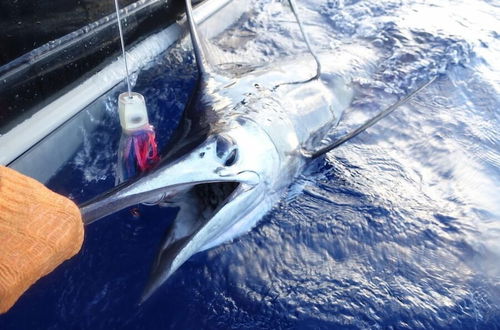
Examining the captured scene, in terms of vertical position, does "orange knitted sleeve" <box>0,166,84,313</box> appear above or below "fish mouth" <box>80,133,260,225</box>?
above

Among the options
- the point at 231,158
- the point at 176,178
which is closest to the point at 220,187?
the point at 231,158

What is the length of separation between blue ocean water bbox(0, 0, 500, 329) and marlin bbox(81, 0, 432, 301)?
Answer: 5.5 inches

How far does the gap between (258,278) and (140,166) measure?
58 centimetres

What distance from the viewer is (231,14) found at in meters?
3.57

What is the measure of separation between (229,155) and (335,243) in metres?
0.57

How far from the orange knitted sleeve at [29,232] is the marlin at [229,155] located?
0.46 feet

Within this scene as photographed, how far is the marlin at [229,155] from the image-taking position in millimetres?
1422

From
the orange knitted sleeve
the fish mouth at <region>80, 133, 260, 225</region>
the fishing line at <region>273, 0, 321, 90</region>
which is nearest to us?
the orange knitted sleeve

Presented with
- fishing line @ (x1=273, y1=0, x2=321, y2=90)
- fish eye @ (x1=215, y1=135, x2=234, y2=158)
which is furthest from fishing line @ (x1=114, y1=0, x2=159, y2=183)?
fishing line @ (x1=273, y1=0, x2=321, y2=90)

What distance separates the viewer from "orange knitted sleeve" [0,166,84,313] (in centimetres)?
100

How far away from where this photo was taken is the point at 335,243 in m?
1.80

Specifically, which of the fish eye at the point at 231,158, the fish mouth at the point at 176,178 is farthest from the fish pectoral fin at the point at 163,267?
the fish eye at the point at 231,158

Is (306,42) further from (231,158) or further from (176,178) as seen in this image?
(176,178)

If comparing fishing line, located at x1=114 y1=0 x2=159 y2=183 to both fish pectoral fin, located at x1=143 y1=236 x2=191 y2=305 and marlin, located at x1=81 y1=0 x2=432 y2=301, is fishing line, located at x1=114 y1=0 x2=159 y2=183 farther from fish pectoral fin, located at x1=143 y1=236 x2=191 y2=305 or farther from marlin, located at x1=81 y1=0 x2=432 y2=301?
fish pectoral fin, located at x1=143 y1=236 x2=191 y2=305
